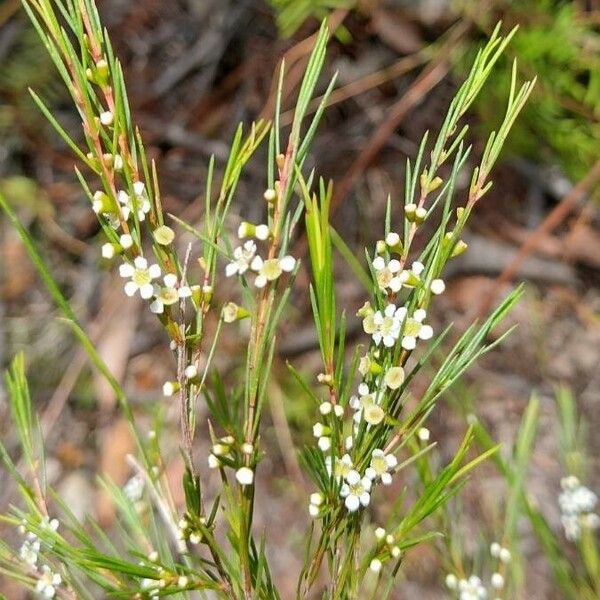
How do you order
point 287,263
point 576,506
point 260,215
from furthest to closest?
point 260,215
point 576,506
point 287,263

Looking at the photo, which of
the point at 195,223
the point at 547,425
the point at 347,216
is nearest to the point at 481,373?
the point at 547,425

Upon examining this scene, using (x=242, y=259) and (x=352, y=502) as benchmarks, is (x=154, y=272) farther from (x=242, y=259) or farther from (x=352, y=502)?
(x=352, y=502)

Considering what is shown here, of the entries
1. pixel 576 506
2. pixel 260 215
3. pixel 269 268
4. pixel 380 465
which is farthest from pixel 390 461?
pixel 260 215

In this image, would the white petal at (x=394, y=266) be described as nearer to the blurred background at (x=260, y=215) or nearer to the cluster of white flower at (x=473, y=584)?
the cluster of white flower at (x=473, y=584)

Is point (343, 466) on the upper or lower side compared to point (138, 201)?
lower

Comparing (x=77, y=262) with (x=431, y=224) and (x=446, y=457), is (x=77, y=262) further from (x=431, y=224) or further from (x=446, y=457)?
(x=446, y=457)
